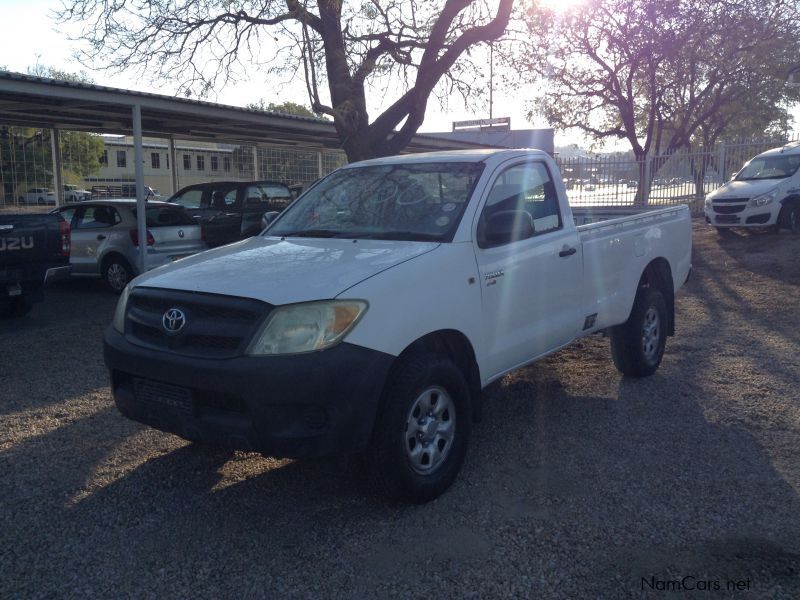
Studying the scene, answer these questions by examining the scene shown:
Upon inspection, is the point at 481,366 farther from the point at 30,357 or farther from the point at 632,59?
the point at 632,59

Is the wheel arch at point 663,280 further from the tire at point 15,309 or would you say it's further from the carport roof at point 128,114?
the carport roof at point 128,114

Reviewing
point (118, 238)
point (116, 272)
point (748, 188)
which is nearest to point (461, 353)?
point (118, 238)

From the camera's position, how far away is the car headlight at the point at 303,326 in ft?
12.2

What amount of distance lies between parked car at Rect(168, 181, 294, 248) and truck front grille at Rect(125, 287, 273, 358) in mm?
10269

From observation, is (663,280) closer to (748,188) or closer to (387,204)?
(387,204)

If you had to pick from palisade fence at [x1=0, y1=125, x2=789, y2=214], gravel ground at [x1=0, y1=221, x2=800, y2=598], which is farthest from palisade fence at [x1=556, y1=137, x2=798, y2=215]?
gravel ground at [x1=0, y1=221, x2=800, y2=598]

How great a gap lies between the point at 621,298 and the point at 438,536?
10.0 feet

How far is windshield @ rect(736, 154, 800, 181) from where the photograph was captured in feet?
52.3

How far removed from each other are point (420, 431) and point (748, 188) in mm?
14075

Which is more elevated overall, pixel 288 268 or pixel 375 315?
pixel 288 268

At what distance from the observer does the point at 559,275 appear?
17.6 feet

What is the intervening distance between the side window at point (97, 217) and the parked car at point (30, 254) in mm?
3136

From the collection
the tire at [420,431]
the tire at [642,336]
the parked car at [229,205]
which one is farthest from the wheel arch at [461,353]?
the parked car at [229,205]

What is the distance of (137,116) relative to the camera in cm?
1195
